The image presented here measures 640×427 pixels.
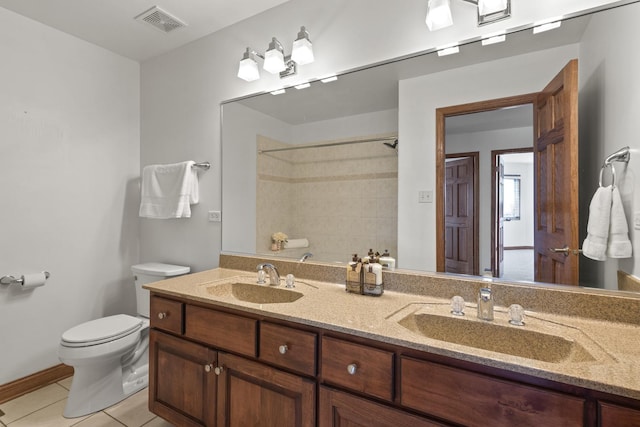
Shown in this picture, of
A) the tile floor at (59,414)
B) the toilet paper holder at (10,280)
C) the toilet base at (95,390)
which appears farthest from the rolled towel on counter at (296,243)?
the toilet paper holder at (10,280)

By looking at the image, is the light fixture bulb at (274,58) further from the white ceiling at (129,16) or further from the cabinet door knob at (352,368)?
the cabinet door knob at (352,368)

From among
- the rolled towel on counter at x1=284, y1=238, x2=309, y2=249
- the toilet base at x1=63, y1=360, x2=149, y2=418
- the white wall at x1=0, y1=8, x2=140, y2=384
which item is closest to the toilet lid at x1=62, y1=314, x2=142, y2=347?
the toilet base at x1=63, y1=360, x2=149, y2=418

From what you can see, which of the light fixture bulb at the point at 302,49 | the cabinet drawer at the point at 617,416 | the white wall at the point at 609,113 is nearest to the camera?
the cabinet drawer at the point at 617,416

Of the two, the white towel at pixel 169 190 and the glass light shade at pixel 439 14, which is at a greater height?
the glass light shade at pixel 439 14

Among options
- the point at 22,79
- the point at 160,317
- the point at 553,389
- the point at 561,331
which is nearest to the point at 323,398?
the point at 553,389

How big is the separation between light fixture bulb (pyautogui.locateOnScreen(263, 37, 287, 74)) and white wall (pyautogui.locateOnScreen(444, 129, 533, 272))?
1.04m

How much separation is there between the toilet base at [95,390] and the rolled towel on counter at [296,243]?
129cm

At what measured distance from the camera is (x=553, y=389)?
0.75 m

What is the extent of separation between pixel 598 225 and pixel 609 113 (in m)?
0.40

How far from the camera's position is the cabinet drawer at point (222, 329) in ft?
4.07

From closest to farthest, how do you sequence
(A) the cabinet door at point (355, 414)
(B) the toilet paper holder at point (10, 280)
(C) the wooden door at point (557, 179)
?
(A) the cabinet door at point (355, 414)
(C) the wooden door at point (557, 179)
(B) the toilet paper holder at point (10, 280)

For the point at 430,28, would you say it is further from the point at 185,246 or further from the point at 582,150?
the point at 185,246

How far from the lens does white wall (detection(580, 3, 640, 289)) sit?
1049mm

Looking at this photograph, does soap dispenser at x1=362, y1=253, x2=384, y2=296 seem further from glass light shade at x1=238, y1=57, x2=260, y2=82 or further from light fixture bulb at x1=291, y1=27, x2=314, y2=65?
glass light shade at x1=238, y1=57, x2=260, y2=82
